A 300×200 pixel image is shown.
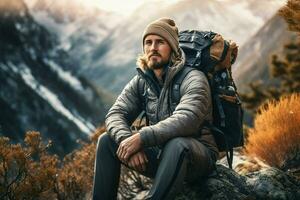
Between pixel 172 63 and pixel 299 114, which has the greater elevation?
pixel 172 63

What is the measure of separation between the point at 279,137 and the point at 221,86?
6.49 feet

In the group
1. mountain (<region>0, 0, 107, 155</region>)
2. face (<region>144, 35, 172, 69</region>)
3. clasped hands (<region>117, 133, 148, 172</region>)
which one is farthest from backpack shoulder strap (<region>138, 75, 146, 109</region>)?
mountain (<region>0, 0, 107, 155</region>)

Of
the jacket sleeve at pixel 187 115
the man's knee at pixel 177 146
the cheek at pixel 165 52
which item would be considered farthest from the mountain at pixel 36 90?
the man's knee at pixel 177 146

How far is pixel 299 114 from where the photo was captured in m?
7.18

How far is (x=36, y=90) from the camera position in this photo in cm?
7700

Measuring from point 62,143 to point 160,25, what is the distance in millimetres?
63160

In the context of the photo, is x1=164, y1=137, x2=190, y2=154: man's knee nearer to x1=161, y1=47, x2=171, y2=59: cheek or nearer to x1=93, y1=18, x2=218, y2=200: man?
x1=93, y1=18, x2=218, y2=200: man

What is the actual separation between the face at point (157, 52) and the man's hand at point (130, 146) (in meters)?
0.85

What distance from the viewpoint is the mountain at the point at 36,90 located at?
6444 centimetres

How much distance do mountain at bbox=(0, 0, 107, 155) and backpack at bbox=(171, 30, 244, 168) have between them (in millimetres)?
45512

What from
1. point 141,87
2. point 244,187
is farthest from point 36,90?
point 244,187

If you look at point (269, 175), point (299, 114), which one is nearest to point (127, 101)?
point (269, 175)

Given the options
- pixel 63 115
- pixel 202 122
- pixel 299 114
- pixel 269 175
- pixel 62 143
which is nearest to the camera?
pixel 202 122

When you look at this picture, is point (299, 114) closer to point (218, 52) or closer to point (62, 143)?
point (218, 52)
